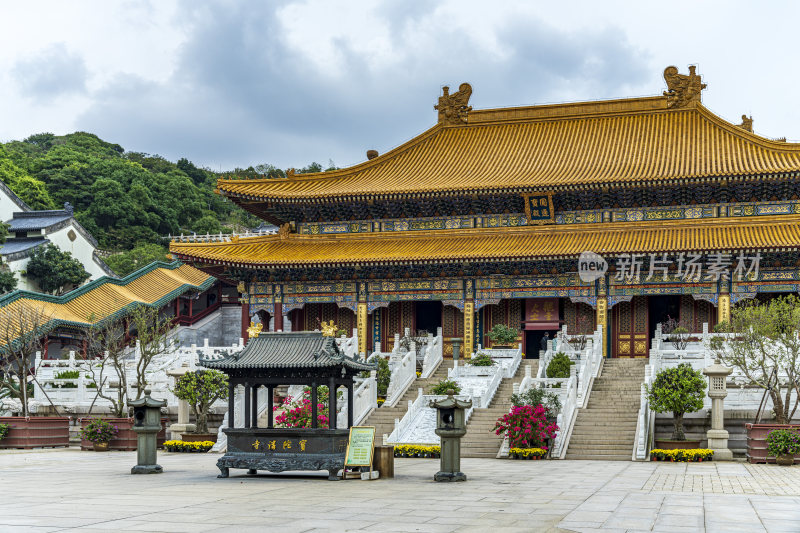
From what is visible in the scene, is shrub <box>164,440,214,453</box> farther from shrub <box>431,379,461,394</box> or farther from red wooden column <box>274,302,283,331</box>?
red wooden column <box>274,302,283,331</box>

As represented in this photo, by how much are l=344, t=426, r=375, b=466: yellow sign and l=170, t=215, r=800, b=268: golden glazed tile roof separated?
56.1ft

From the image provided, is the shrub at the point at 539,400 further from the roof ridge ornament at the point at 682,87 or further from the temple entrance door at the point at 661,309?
the roof ridge ornament at the point at 682,87

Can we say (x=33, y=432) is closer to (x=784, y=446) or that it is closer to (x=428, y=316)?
(x=428, y=316)

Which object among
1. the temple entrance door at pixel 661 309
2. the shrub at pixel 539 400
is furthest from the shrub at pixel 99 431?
the temple entrance door at pixel 661 309

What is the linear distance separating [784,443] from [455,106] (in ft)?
85.5

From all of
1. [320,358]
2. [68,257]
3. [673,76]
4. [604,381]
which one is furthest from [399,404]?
[68,257]

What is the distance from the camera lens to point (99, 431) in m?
26.8

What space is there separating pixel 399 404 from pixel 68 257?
125 ft

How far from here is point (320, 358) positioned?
19062 millimetres

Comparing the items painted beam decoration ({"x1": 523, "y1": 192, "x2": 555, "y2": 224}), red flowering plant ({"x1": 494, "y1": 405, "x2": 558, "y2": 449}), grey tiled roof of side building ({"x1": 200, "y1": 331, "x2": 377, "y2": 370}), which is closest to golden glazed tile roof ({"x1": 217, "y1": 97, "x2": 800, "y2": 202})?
painted beam decoration ({"x1": 523, "y1": 192, "x2": 555, "y2": 224})

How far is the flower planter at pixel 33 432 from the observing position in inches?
1080

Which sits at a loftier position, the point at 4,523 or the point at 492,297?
the point at 492,297

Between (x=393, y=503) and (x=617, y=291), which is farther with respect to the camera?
(x=617, y=291)

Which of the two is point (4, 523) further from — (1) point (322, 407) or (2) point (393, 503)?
(1) point (322, 407)
